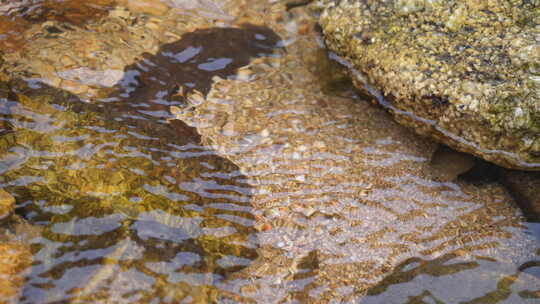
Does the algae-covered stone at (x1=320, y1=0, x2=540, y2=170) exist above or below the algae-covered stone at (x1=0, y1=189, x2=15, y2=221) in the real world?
above

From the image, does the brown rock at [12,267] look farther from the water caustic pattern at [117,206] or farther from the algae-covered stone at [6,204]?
the algae-covered stone at [6,204]

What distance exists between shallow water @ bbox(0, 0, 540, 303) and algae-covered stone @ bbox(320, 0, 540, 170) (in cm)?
36

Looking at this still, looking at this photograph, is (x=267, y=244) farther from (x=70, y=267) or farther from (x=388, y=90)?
(x=388, y=90)

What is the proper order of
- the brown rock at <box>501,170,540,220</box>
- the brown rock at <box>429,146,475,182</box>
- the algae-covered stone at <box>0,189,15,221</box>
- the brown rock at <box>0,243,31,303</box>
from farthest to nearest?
the brown rock at <box>429,146,475,182</box> → the brown rock at <box>501,170,540,220</box> → the algae-covered stone at <box>0,189,15,221</box> → the brown rock at <box>0,243,31,303</box>

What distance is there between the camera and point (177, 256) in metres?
3.17

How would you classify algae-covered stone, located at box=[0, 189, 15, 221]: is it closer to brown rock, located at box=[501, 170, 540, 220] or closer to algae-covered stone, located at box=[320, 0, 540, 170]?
algae-covered stone, located at box=[320, 0, 540, 170]

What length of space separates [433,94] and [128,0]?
3.86m

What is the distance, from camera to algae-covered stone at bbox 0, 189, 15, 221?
123 inches

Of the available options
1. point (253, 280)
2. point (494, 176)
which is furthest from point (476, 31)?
point (253, 280)

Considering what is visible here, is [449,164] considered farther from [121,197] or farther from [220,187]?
[121,197]

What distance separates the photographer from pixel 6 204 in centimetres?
A: 316

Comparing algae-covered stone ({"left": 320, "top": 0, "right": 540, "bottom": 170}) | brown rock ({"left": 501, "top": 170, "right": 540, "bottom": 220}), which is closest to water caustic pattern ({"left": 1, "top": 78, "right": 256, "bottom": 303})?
algae-covered stone ({"left": 320, "top": 0, "right": 540, "bottom": 170})

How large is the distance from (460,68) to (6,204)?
368 centimetres

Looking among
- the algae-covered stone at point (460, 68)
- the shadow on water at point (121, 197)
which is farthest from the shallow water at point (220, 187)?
the algae-covered stone at point (460, 68)
